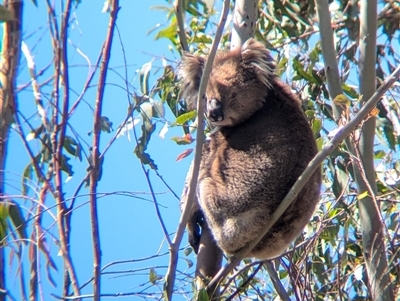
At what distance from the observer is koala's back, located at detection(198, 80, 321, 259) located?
2.79m

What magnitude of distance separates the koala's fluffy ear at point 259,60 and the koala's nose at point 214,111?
24cm

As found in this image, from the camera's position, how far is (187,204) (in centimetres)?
204

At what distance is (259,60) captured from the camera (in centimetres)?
A: 304

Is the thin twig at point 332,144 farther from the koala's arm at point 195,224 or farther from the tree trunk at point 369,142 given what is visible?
the tree trunk at point 369,142

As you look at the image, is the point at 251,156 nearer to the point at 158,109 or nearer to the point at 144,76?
the point at 158,109

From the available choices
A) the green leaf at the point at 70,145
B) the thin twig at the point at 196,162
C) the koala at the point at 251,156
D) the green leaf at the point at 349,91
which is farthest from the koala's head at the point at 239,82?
the thin twig at the point at 196,162

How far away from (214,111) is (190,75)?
32cm

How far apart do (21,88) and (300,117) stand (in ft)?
4.82

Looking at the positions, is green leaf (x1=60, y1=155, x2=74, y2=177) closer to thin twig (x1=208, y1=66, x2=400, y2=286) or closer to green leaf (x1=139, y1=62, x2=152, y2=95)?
thin twig (x1=208, y1=66, x2=400, y2=286)

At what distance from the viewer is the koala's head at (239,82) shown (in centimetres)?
303

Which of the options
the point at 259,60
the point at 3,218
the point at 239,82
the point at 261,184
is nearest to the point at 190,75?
the point at 239,82

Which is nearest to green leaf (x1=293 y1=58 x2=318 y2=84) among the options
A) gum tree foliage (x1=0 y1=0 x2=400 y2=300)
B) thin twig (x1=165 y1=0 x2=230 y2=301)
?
gum tree foliage (x1=0 y1=0 x2=400 y2=300)

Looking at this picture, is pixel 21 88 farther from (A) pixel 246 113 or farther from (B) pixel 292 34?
(B) pixel 292 34

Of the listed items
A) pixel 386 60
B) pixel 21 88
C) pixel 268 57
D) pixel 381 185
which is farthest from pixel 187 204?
pixel 386 60
